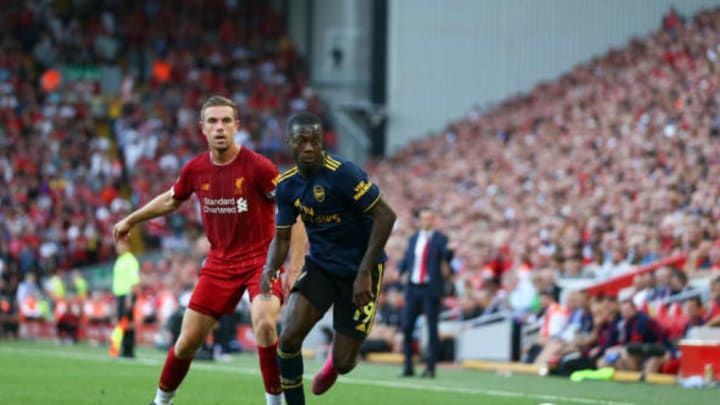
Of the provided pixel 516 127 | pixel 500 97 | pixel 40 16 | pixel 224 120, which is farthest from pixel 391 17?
pixel 224 120

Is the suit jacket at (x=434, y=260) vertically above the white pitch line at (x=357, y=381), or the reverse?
the suit jacket at (x=434, y=260)

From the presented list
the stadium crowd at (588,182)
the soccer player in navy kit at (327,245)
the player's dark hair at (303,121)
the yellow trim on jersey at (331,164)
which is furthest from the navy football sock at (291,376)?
the stadium crowd at (588,182)

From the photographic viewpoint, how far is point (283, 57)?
43.9 metres

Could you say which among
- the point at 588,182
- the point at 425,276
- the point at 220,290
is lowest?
the point at 220,290

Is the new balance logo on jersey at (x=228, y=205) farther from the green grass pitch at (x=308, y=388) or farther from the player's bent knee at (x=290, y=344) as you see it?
the green grass pitch at (x=308, y=388)

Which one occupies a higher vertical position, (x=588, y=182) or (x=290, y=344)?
(x=588, y=182)

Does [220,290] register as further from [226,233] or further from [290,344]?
[290,344]

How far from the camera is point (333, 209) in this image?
34.8ft

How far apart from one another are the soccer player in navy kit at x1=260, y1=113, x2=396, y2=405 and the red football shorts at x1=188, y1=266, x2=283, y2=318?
34 cm

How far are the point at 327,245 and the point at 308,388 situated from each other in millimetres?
4842

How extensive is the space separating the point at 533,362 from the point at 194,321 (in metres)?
10.9

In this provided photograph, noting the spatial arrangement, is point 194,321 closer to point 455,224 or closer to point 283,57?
point 455,224

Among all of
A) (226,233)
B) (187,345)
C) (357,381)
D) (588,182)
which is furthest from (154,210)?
(588,182)

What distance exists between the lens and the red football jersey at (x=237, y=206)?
11055 mm
